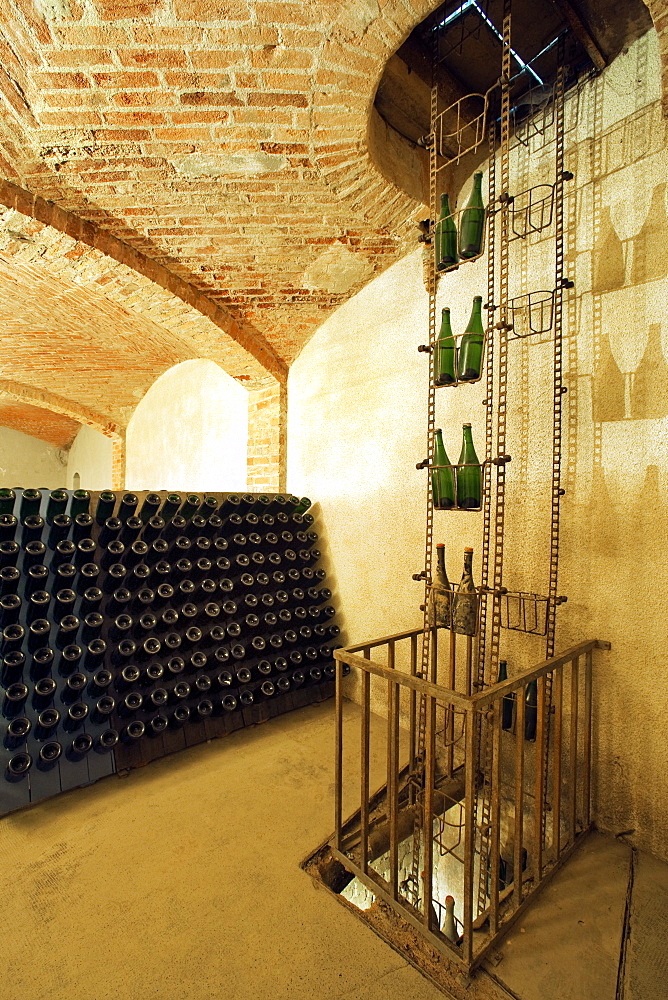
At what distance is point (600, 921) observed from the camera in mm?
1619

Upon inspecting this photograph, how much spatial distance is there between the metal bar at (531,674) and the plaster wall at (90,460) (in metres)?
7.13

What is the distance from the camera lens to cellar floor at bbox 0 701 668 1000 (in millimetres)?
1410

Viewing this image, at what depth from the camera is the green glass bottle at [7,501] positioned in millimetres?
2496

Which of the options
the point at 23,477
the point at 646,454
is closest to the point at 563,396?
the point at 646,454

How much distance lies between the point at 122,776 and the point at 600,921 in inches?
86.0

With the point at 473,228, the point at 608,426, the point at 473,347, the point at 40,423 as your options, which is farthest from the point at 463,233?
the point at 40,423

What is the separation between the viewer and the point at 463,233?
230 cm

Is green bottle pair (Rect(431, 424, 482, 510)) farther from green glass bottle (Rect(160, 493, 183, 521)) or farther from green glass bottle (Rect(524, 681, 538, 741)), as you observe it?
green glass bottle (Rect(160, 493, 183, 521))

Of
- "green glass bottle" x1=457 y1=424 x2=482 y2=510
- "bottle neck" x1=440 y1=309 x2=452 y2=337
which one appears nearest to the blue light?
"bottle neck" x1=440 y1=309 x2=452 y2=337

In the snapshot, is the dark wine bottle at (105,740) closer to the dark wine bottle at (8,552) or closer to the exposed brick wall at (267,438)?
the dark wine bottle at (8,552)

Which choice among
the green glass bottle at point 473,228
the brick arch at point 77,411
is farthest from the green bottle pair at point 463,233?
the brick arch at point 77,411

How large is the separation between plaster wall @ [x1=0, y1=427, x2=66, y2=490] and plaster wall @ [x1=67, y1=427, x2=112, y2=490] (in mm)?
321

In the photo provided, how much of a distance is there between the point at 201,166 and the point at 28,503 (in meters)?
1.92

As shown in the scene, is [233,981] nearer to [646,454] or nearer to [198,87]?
[646,454]
